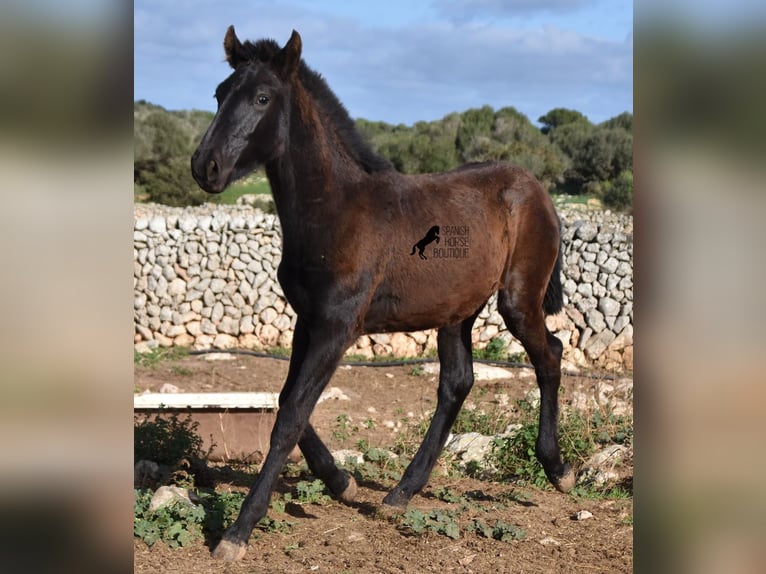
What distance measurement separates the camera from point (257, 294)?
40.0ft

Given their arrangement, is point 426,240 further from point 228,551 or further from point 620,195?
point 620,195

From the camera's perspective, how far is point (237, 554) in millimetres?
3838

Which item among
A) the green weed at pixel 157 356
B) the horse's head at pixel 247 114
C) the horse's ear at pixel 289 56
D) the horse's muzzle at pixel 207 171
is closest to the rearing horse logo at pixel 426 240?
the horse's head at pixel 247 114

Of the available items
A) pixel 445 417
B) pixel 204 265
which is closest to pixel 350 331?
pixel 445 417

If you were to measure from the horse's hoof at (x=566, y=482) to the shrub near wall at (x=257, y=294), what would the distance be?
6.03 metres

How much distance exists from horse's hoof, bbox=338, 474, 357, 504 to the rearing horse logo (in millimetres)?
1517

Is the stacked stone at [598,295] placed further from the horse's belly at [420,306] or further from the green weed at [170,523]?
the green weed at [170,523]

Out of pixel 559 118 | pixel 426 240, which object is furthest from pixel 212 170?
pixel 559 118

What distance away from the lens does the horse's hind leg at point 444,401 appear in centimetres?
483

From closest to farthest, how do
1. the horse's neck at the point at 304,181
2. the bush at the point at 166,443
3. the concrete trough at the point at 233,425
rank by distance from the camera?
1. the horse's neck at the point at 304,181
2. the bush at the point at 166,443
3. the concrete trough at the point at 233,425

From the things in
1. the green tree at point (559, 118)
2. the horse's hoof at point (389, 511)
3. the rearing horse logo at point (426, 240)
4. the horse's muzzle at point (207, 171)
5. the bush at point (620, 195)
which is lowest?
the horse's hoof at point (389, 511)

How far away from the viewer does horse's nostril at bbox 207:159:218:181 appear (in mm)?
3621
